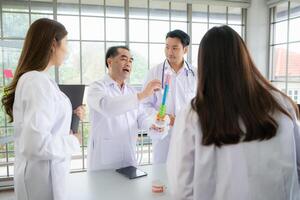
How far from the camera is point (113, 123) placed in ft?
6.08

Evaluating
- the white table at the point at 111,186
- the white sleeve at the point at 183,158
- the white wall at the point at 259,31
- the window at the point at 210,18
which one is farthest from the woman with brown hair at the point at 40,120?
the white wall at the point at 259,31

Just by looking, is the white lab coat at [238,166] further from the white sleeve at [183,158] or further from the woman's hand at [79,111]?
the woman's hand at [79,111]

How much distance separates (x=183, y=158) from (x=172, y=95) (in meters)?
1.39

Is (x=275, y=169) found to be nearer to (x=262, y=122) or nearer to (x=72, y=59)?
(x=262, y=122)

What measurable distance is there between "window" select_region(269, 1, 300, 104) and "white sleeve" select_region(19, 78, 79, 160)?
14.6 feet

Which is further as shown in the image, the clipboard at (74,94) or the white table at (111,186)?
the clipboard at (74,94)

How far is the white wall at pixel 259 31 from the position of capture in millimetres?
4914

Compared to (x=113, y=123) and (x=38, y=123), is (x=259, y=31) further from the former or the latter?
(x=38, y=123)

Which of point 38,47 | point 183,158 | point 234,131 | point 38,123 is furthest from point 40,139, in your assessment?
point 234,131

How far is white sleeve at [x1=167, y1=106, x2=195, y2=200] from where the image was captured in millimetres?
970

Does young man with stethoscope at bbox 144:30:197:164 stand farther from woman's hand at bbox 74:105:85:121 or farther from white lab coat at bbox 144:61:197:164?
woman's hand at bbox 74:105:85:121

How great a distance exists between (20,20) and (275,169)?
12.5 feet

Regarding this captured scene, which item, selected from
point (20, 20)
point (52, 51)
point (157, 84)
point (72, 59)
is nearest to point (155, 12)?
point (72, 59)

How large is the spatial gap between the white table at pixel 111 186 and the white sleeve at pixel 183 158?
27cm
